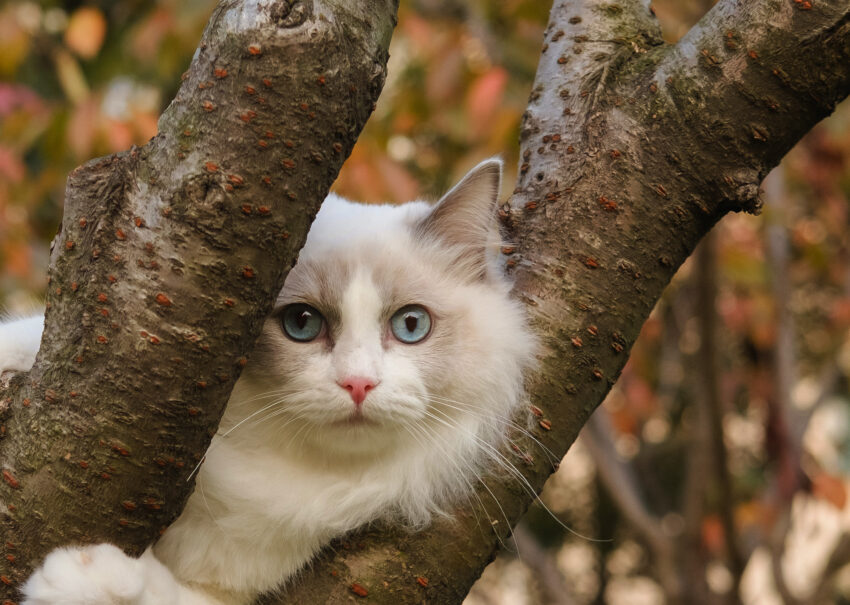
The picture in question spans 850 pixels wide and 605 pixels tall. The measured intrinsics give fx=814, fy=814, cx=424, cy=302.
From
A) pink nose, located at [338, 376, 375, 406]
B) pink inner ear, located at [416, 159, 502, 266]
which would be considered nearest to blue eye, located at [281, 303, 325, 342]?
pink nose, located at [338, 376, 375, 406]

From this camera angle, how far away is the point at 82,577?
1.01m

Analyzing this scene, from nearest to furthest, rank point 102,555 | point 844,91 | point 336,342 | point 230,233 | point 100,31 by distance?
point 230,233 < point 102,555 < point 844,91 < point 336,342 < point 100,31

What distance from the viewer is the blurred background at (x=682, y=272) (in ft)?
9.07

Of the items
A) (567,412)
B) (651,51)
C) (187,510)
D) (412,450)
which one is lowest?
(187,510)

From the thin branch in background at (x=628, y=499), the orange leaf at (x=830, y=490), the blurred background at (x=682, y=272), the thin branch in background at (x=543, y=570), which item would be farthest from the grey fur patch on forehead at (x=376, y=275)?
the orange leaf at (x=830, y=490)

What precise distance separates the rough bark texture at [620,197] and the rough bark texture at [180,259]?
381mm

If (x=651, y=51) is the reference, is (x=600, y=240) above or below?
below

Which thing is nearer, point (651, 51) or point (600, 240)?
point (600, 240)

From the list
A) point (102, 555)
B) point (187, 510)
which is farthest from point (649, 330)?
point (102, 555)

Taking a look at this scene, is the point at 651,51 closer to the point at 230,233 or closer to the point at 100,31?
the point at 230,233

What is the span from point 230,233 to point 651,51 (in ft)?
2.78

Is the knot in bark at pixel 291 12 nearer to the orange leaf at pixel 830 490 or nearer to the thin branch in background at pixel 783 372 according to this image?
the thin branch in background at pixel 783 372

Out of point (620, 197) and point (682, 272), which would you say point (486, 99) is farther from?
point (682, 272)

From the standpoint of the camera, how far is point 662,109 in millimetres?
1277
